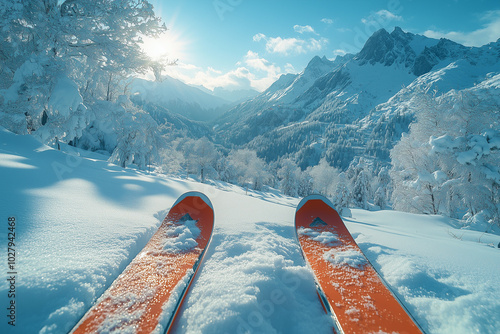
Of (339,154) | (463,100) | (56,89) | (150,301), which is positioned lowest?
(150,301)

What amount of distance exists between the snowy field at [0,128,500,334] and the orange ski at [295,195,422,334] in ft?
0.59

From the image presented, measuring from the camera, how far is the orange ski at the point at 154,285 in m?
1.82

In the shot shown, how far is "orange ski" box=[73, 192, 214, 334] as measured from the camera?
1823 millimetres

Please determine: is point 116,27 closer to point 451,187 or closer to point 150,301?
point 150,301

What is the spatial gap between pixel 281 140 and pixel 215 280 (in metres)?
146

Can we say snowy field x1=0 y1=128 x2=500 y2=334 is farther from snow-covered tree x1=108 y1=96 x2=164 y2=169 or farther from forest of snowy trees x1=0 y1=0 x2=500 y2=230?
snow-covered tree x1=108 y1=96 x2=164 y2=169

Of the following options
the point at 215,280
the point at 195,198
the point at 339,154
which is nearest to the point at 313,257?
the point at 215,280

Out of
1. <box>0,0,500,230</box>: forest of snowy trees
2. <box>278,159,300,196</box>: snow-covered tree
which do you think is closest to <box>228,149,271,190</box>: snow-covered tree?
<box>278,159,300,196</box>: snow-covered tree

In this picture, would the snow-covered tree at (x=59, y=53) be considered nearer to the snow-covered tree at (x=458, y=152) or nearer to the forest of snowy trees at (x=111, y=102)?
the forest of snowy trees at (x=111, y=102)

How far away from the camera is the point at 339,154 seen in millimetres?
120500

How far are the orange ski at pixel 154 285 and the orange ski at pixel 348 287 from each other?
5.70 ft

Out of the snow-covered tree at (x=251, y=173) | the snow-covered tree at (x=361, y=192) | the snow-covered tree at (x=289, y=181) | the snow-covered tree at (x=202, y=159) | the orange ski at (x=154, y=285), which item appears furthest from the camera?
the snow-covered tree at (x=289, y=181)

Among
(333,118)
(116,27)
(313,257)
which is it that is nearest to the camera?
(313,257)

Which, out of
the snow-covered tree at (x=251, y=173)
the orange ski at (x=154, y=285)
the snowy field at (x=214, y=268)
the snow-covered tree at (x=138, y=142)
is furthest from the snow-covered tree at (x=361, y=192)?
the orange ski at (x=154, y=285)
